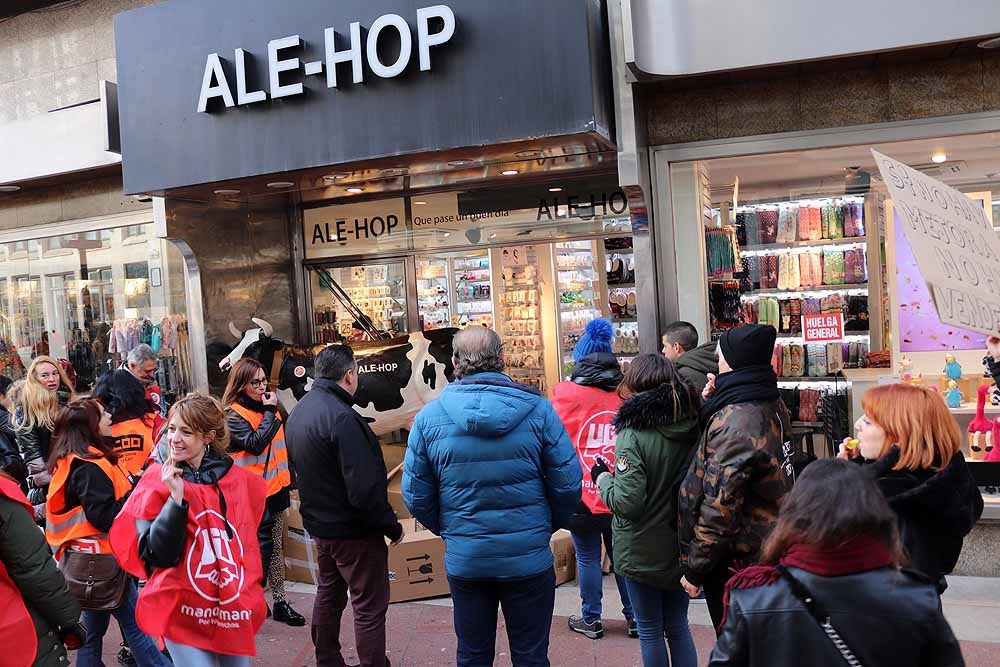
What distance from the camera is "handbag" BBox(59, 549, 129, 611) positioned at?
4289mm

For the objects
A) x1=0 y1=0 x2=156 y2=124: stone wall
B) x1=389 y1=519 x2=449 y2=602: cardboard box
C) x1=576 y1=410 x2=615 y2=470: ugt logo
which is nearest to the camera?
x1=576 y1=410 x2=615 y2=470: ugt logo

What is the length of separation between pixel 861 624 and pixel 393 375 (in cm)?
603

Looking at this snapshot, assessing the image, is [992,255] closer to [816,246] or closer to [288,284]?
[816,246]

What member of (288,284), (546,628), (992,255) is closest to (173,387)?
(288,284)

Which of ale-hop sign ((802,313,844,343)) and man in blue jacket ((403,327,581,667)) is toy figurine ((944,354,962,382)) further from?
man in blue jacket ((403,327,581,667))

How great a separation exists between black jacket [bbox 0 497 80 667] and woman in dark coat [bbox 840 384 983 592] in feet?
9.62

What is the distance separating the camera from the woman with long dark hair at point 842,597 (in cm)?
215

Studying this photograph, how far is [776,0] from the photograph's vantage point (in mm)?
5539

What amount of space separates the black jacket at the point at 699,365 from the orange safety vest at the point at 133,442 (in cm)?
321

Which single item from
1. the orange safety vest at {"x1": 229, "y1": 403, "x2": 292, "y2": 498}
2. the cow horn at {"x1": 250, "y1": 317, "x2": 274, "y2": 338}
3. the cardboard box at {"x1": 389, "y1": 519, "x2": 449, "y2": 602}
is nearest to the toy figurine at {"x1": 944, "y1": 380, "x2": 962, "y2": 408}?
the cardboard box at {"x1": 389, "y1": 519, "x2": 449, "y2": 602}

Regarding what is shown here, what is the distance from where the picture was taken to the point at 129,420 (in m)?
5.44

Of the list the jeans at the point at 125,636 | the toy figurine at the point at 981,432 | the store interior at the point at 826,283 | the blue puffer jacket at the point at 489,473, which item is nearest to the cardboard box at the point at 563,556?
the store interior at the point at 826,283

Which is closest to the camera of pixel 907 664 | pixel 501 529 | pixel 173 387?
pixel 907 664

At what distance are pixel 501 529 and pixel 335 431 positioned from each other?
113 cm
